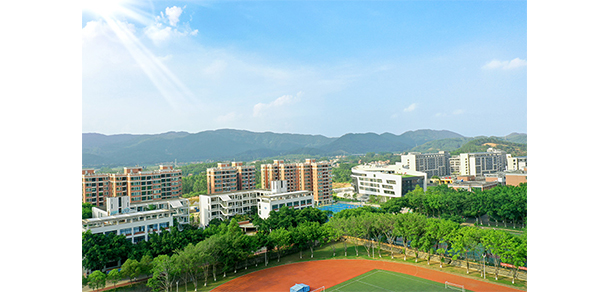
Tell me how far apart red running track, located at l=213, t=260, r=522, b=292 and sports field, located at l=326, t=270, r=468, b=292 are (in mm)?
152

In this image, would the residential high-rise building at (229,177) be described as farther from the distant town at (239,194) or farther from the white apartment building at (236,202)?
the white apartment building at (236,202)

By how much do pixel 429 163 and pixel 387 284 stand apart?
19746 millimetres

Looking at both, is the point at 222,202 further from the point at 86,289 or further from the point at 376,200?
the point at 376,200

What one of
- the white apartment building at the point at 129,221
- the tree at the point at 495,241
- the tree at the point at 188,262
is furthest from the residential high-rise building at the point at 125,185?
the tree at the point at 495,241

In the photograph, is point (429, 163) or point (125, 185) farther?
point (429, 163)

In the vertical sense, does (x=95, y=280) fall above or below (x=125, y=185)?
below

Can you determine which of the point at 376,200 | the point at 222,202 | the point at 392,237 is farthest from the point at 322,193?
the point at 392,237

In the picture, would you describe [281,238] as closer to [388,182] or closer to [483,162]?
[388,182]

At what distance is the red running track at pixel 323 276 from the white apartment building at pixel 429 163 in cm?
1652

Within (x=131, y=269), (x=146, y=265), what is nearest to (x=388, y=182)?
(x=146, y=265)

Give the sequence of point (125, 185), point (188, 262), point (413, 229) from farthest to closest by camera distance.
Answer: point (125, 185), point (413, 229), point (188, 262)

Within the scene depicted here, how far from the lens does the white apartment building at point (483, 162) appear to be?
20203mm

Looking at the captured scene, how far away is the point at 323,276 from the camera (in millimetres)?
6000
